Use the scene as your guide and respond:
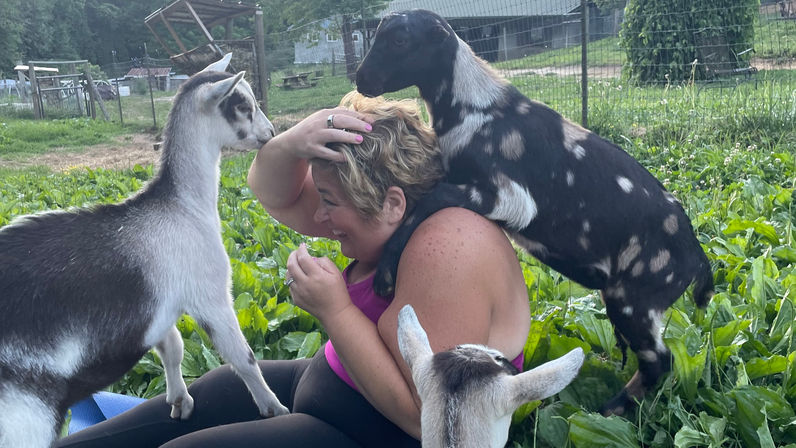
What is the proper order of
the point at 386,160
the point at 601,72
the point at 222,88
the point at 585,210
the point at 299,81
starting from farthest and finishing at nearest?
1. the point at 299,81
2. the point at 601,72
3. the point at 222,88
4. the point at 585,210
5. the point at 386,160

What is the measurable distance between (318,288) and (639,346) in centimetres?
131

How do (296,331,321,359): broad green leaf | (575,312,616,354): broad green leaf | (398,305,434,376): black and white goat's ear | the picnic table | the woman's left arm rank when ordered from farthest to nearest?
the picnic table, (296,331,321,359): broad green leaf, (575,312,616,354): broad green leaf, the woman's left arm, (398,305,434,376): black and white goat's ear

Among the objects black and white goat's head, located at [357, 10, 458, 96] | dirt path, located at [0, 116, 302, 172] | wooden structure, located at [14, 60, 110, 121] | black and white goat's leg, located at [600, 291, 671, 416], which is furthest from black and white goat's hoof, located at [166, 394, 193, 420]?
wooden structure, located at [14, 60, 110, 121]

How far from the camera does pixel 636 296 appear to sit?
2.73 metres

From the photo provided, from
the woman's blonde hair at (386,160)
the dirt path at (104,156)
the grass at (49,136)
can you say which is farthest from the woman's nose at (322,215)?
the grass at (49,136)

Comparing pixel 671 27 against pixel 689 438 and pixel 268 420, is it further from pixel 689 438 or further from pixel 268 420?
pixel 268 420

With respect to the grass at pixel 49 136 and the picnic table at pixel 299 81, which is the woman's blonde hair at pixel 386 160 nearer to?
the picnic table at pixel 299 81

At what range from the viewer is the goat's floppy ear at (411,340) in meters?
1.85

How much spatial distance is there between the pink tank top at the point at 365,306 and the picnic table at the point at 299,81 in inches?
611

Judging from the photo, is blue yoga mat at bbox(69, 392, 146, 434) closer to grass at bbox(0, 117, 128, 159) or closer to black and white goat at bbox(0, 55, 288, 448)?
black and white goat at bbox(0, 55, 288, 448)

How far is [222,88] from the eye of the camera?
9.31 ft

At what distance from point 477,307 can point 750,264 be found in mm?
2466

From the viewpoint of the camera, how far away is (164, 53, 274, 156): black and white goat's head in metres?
2.89

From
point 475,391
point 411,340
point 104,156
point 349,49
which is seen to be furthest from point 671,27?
point 475,391
